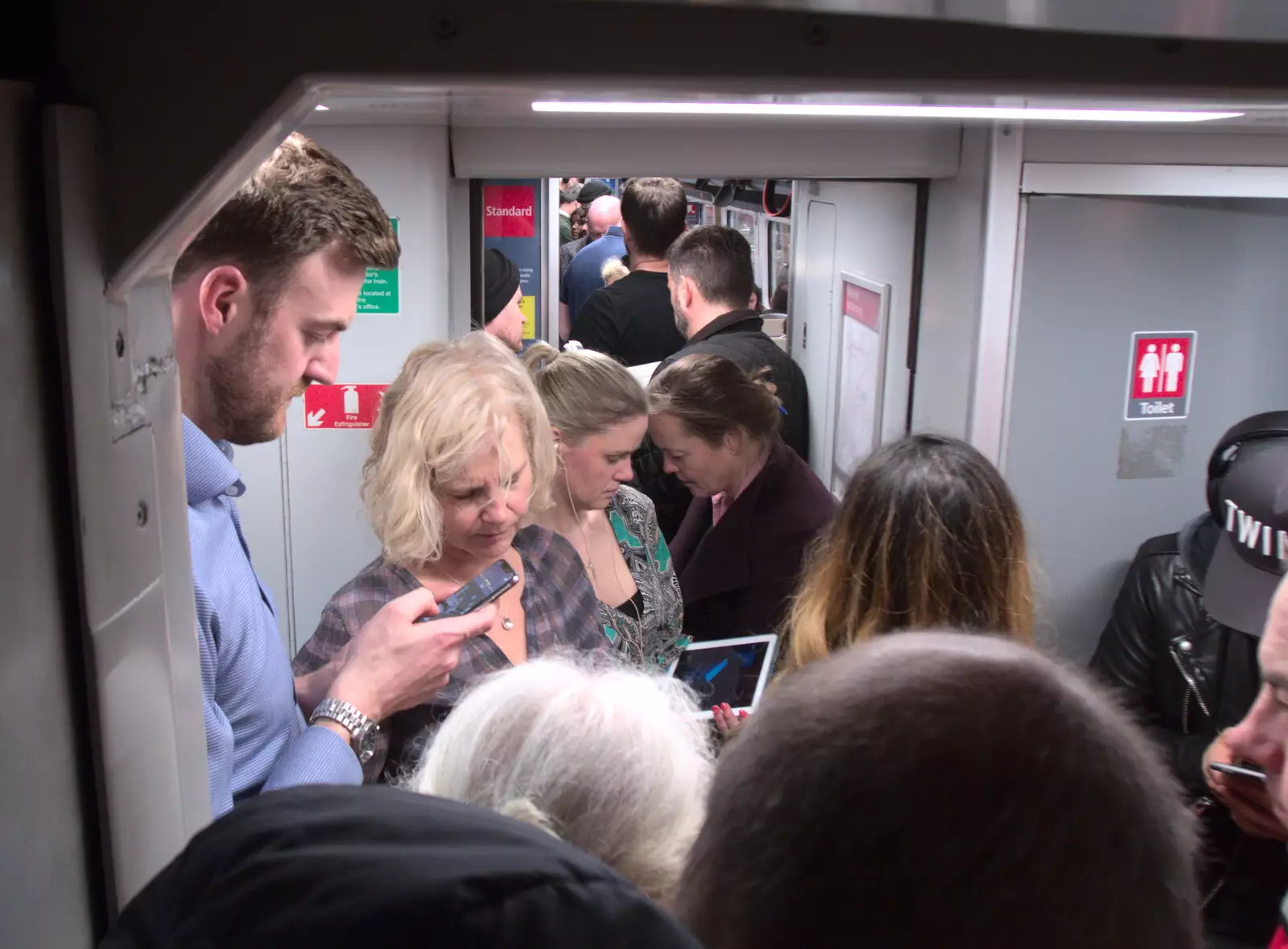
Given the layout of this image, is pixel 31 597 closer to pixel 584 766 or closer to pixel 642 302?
pixel 584 766

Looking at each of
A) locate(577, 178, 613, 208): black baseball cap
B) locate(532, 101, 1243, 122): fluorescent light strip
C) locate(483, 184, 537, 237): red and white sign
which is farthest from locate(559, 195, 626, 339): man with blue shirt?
locate(532, 101, 1243, 122): fluorescent light strip

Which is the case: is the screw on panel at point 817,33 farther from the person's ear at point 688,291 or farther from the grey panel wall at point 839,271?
the person's ear at point 688,291

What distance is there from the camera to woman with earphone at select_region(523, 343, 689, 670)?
265 cm

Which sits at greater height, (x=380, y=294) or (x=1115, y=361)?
(x=380, y=294)

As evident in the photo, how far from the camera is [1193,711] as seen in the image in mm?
2164

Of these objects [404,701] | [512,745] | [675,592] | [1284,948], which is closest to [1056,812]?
[512,745]

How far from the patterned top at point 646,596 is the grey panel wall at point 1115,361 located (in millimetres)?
963

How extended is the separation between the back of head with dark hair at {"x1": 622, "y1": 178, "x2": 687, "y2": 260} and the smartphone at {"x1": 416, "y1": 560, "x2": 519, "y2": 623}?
319 cm

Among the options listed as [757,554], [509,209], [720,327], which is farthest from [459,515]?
[720,327]

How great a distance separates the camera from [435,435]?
2.06m

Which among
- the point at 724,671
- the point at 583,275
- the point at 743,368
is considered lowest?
the point at 724,671

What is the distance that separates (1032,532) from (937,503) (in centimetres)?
144

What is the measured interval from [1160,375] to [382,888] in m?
2.96

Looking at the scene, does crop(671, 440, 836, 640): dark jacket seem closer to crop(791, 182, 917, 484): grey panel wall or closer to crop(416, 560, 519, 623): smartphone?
crop(791, 182, 917, 484): grey panel wall
